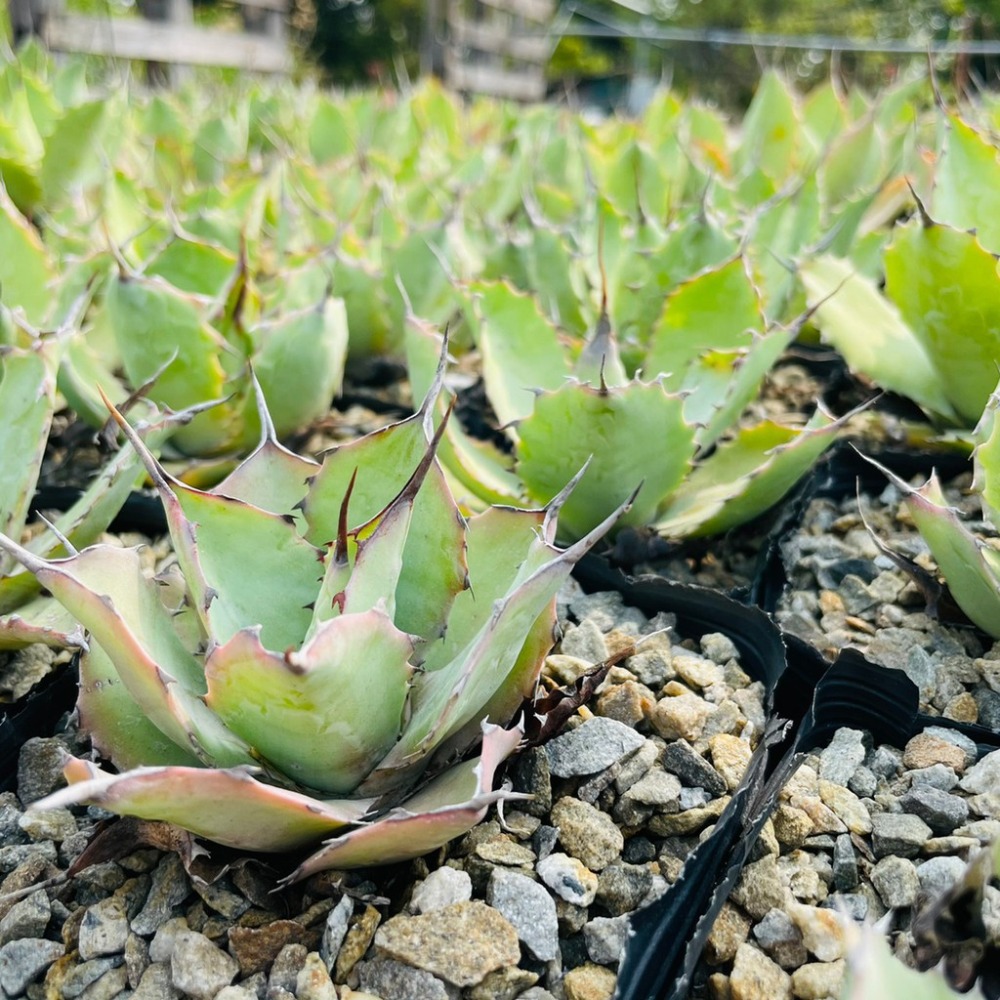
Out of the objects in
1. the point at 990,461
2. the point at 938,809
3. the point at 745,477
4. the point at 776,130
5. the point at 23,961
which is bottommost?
the point at 23,961

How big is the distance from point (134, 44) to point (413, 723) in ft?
15.6

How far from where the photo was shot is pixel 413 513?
Answer: 2.78ft

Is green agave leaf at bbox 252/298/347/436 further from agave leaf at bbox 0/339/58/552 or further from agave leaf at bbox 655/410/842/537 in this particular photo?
agave leaf at bbox 655/410/842/537

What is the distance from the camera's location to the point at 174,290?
129 cm

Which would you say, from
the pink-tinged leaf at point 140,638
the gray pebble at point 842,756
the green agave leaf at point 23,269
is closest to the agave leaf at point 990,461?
the gray pebble at point 842,756

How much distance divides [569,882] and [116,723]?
1.23 ft

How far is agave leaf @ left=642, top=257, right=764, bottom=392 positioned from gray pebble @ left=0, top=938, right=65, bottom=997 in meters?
0.90

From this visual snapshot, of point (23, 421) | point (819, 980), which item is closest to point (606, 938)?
point (819, 980)

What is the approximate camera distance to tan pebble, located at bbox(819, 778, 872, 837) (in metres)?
0.83

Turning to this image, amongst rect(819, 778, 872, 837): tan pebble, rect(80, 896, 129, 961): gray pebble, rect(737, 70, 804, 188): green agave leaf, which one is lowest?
rect(80, 896, 129, 961): gray pebble

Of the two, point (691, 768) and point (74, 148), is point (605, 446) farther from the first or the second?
point (74, 148)

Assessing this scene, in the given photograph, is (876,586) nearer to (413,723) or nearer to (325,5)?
(413,723)

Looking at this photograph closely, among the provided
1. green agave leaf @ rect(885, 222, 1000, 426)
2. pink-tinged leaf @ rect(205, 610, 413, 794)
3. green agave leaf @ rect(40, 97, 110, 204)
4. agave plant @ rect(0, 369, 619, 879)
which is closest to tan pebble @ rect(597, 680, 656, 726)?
agave plant @ rect(0, 369, 619, 879)

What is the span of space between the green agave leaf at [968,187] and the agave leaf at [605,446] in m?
0.56
